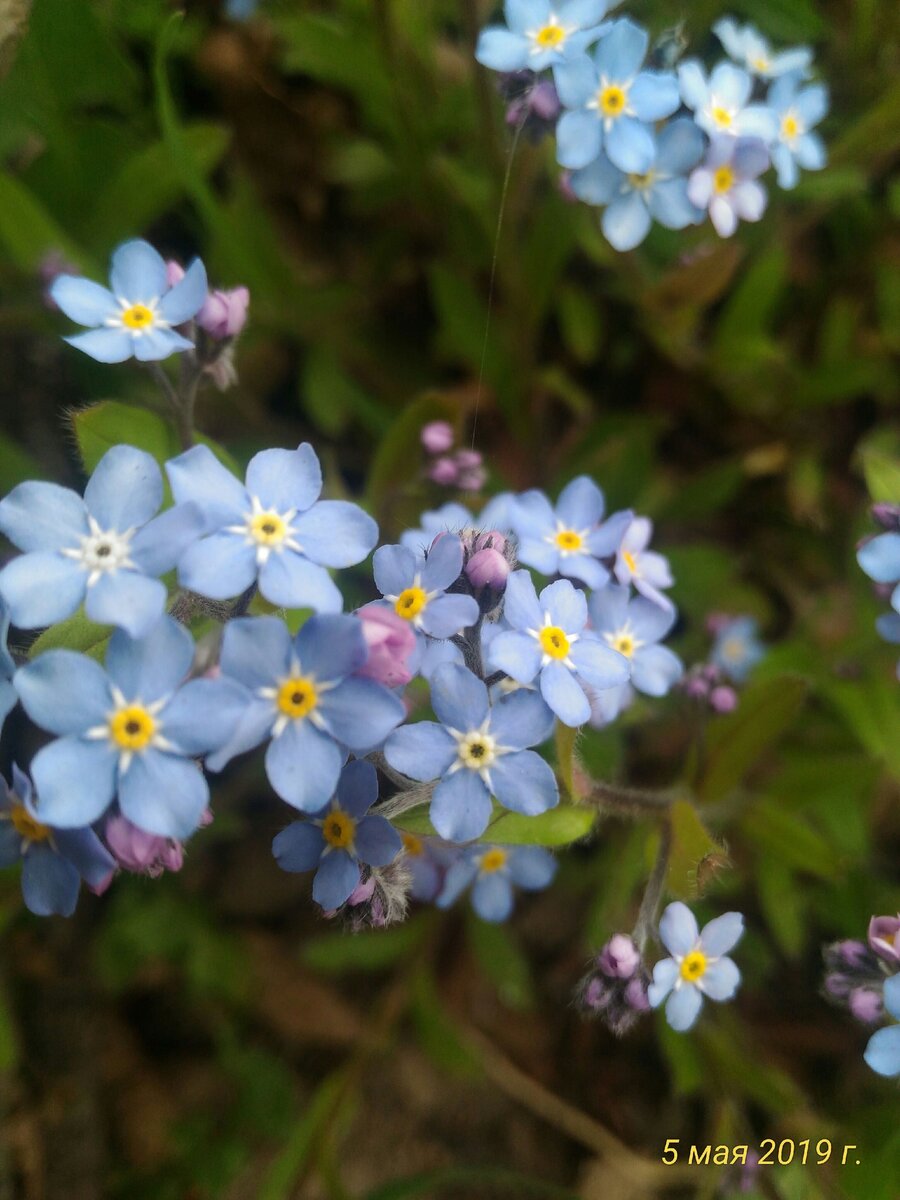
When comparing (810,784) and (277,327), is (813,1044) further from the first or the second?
(277,327)

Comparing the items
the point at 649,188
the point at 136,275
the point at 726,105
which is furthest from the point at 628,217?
the point at 136,275

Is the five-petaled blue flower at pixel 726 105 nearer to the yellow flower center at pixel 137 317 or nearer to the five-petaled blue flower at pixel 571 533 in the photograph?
the five-petaled blue flower at pixel 571 533

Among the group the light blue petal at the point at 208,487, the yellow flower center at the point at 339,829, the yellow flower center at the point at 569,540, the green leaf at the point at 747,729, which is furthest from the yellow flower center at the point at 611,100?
the yellow flower center at the point at 339,829

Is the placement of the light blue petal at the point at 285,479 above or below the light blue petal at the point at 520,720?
above

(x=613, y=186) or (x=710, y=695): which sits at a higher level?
(x=613, y=186)

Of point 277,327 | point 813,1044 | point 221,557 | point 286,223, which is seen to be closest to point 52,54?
point 277,327

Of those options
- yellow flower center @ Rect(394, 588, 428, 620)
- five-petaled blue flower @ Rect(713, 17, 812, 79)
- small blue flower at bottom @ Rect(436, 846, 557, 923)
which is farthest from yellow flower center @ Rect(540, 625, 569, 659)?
five-petaled blue flower @ Rect(713, 17, 812, 79)
